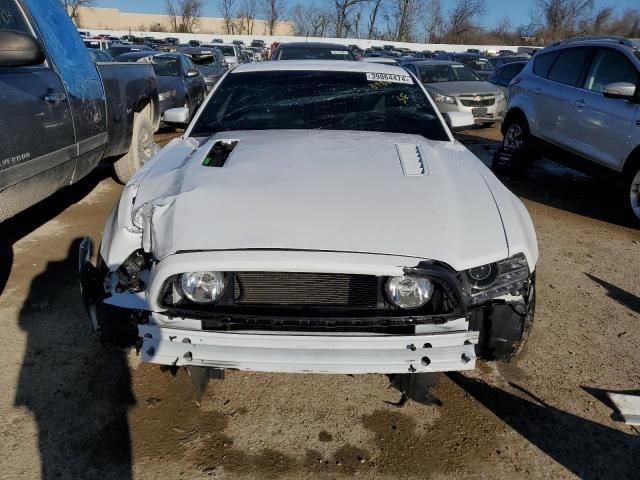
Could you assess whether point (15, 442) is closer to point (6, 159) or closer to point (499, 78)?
point (6, 159)

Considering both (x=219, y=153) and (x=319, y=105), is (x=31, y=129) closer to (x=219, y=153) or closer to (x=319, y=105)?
(x=219, y=153)

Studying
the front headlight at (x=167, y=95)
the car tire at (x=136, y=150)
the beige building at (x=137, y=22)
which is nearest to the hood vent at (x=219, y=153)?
the car tire at (x=136, y=150)

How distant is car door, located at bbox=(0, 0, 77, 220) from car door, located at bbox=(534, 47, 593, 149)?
5.37m

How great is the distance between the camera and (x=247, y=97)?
3623 mm

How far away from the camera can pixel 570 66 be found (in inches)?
250

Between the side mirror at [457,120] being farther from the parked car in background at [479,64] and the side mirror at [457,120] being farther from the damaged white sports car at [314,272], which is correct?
the parked car in background at [479,64]

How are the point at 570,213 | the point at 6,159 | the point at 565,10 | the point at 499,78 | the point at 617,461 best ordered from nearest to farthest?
the point at 617,461 → the point at 6,159 → the point at 570,213 → the point at 499,78 → the point at 565,10

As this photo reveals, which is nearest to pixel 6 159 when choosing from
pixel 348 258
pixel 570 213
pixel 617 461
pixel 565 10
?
pixel 348 258

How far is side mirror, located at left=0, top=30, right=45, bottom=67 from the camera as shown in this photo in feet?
9.08

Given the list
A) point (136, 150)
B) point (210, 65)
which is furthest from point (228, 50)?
point (136, 150)

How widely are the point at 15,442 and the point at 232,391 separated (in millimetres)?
987

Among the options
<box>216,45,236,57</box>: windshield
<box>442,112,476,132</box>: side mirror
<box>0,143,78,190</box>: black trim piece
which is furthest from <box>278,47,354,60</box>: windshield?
<box>216,45,236,57</box>: windshield

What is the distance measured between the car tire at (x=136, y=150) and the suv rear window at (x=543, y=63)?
5138 mm

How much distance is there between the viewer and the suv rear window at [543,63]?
6.77m
